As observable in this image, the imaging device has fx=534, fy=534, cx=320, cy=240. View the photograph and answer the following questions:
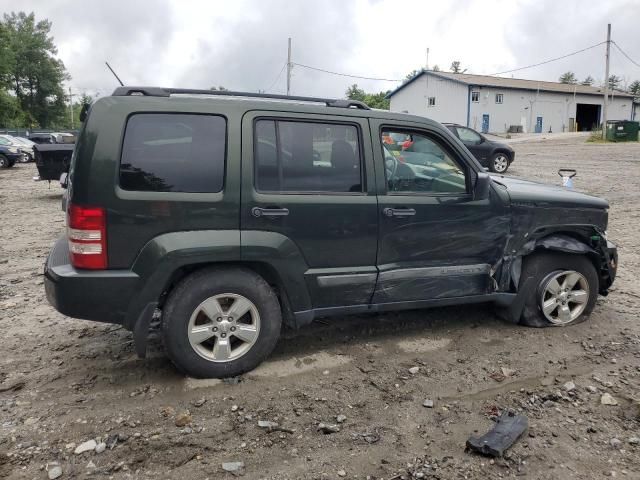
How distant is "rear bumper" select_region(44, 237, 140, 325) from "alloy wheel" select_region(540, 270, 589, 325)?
3.37m

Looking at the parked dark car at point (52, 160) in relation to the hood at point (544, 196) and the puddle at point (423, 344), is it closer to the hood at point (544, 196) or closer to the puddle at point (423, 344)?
the puddle at point (423, 344)

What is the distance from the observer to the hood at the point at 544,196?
440 cm

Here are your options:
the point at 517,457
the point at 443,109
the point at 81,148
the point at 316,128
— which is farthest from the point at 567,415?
the point at 443,109

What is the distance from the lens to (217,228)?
3.53 m

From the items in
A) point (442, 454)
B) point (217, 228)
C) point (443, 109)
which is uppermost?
point (443, 109)

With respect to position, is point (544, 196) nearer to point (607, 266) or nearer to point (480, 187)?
point (480, 187)

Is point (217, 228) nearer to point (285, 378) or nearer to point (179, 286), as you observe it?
point (179, 286)

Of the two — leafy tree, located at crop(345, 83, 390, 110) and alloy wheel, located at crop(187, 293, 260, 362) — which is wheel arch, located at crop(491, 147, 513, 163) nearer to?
alloy wheel, located at crop(187, 293, 260, 362)

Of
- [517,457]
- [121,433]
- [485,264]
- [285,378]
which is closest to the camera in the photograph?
[517,457]

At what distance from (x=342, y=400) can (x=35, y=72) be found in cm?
7895

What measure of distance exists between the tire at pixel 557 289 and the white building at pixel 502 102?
44.3 meters

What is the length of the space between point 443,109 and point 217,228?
50.7 m

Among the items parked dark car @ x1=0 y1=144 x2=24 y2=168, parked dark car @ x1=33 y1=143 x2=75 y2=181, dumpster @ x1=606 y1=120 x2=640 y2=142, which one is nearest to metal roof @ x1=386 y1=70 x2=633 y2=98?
dumpster @ x1=606 y1=120 x2=640 y2=142

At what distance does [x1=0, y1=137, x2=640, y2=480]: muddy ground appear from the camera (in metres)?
2.87
